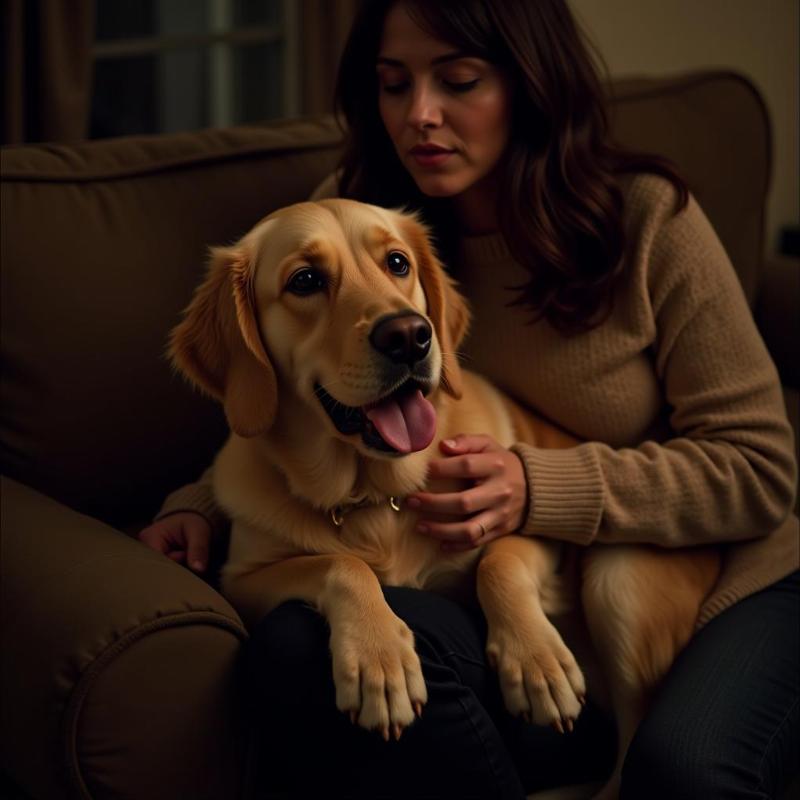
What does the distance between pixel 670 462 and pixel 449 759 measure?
582mm

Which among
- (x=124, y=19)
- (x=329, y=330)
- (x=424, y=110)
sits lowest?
(x=329, y=330)

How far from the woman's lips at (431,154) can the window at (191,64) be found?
166 cm

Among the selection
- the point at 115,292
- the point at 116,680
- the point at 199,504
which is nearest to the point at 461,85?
the point at 115,292

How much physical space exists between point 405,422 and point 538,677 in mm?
364

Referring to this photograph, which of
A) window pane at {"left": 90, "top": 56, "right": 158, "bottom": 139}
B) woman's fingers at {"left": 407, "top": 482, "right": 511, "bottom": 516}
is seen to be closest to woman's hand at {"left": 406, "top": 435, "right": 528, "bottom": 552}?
woman's fingers at {"left": 407, "top": 482, "right": 511, "bottom": 516}

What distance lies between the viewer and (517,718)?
4.53ft

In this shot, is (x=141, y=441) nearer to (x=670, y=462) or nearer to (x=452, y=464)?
(x=452, y=464)

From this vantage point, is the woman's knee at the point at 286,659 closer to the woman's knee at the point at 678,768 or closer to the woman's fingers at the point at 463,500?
the woman's fingers at the point at 463,500

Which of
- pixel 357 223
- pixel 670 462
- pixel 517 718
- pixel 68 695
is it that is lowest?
pixel 517 718

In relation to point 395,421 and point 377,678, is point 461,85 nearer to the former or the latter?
point 395,421

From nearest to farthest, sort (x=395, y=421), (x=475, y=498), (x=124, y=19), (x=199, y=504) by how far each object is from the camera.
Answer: (x=395, y=421)
(x=475, y=498)
(x=199, y=504)
(x=124, y=19)

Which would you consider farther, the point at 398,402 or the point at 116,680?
the point at 398,402

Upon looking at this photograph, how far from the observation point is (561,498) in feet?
4.99

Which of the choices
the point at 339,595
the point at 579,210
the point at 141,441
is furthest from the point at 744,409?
the point at 141,441
